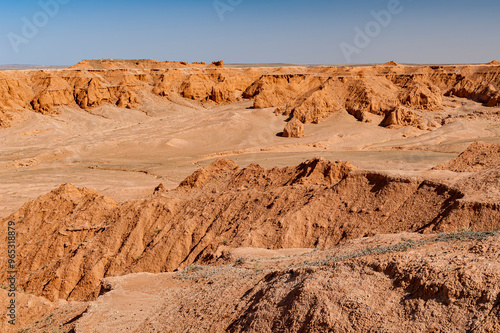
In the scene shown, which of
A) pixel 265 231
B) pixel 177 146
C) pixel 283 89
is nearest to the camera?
pixel 265 231

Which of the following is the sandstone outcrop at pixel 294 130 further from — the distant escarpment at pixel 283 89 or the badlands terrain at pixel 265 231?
the distant escarpment at pixel 283 89

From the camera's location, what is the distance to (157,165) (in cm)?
2998

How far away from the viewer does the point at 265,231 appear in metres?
11.7

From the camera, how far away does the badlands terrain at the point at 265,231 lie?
5.47m

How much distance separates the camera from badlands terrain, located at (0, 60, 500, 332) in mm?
5469

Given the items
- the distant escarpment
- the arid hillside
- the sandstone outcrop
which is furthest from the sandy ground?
the arid hillside

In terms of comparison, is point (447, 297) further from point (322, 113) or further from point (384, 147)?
point (322, 113)

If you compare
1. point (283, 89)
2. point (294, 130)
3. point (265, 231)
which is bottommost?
point (265, 231)

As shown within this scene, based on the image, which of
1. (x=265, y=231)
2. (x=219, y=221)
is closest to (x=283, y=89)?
(x=219, y=221)

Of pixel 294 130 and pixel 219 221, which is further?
pixel 294 130

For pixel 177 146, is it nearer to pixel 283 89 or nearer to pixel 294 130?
pixel 294 130

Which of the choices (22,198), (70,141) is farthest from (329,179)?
(70,141)

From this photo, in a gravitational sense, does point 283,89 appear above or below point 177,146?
above

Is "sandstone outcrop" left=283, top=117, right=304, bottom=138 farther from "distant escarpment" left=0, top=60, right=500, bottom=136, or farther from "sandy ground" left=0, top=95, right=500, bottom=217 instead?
"distant escarpment" left=0, top=60, right=500, bottom=136
